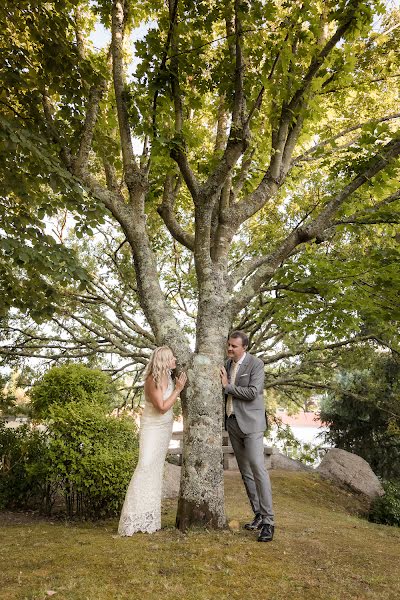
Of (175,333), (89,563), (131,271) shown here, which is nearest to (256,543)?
(89,563)

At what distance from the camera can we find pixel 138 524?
5035 millimetres

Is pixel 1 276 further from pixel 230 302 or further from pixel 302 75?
pixel 302 75

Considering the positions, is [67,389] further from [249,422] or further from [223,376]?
[249,422]

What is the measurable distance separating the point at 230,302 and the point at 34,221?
3075mm

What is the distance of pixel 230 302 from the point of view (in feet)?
19.4

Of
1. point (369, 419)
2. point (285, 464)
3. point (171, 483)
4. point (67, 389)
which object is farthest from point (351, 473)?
point (67, 389)

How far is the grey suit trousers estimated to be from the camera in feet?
16.0

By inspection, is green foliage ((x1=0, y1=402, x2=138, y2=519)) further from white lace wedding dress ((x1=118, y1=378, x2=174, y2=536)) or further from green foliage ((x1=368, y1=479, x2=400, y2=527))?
green foliage ((x1=368, y1=479, x2=400, y2=527))

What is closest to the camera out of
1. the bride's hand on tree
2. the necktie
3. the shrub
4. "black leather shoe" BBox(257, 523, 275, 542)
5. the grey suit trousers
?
"black leather shoe" BBox(257, 523, 275, 542)

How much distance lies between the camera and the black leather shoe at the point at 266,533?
4.73m

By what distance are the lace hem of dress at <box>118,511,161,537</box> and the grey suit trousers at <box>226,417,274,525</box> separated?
124cm

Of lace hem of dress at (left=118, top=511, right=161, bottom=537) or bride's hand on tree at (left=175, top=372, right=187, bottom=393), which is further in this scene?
bride's hand on tree at (left=175, top=372, right=187, bottom=393)

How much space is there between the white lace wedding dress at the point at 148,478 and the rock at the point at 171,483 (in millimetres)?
4101

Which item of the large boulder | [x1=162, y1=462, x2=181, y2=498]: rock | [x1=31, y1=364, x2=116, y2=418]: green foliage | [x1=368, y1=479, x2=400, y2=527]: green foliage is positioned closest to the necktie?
[x1=31, y1=364, x2=116, y2=418]: green foliage
